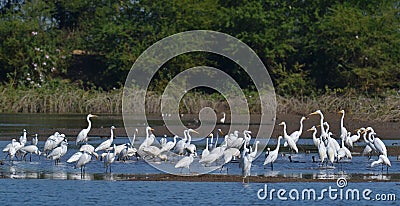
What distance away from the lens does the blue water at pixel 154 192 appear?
611 inches

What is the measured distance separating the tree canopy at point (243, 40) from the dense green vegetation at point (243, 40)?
0.17 feet

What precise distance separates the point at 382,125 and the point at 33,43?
22.7 meters

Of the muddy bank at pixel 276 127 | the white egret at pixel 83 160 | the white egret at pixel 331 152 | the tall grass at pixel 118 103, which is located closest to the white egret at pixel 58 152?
the white egret at pixel 83 160

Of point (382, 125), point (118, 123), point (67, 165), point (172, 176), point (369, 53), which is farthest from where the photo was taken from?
point (369, 53)

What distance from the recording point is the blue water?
15.5 meters

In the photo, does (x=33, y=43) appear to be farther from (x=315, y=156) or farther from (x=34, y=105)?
(x=315, y=156)

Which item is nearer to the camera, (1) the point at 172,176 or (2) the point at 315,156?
(1) the point at 172,176

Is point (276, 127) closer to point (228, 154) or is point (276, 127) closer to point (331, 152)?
point (331, 152)

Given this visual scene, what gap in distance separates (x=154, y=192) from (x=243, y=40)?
2958cm

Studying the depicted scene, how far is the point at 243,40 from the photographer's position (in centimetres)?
4538

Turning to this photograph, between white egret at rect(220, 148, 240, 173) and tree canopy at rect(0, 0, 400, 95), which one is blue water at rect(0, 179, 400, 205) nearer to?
white egret at rect(220, 148, 240, 173)

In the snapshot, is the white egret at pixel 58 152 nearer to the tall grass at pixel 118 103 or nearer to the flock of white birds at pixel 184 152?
the flock of white birds at pixel 184 152

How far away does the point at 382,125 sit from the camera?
3120cm

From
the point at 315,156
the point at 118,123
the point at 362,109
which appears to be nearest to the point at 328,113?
the point at 362,109
